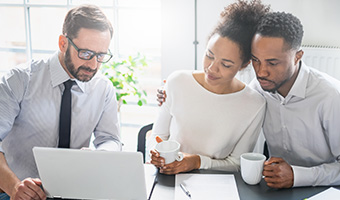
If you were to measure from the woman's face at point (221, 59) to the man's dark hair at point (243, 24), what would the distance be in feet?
0.08

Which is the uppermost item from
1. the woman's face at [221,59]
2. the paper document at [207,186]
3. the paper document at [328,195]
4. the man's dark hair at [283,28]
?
the man's dark hair at [283,28]

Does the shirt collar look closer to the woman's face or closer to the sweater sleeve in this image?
the sweater sleeve

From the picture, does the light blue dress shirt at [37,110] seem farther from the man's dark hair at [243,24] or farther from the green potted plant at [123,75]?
the green potted plant at [123,75]

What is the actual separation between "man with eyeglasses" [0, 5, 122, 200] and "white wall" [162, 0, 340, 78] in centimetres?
98

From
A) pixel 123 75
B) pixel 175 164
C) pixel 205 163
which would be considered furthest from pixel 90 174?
pixel 123 75

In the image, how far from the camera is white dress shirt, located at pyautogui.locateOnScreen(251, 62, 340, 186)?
148 centimetres

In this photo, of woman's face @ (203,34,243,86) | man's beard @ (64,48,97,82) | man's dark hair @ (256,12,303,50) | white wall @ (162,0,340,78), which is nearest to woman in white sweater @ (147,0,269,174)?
woman's face @ (203,34,243,86)

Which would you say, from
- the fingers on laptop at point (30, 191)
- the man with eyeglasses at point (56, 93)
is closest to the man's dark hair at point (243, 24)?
the man with eyeglasses at point (56, 93)

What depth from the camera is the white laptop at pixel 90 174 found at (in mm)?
1150

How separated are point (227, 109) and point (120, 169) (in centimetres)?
68

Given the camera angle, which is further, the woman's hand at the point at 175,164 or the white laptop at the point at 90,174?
the woman's hand at the point at 175,164

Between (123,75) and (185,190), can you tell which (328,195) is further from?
(123,75)

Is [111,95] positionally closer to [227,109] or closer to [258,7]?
[227,109]

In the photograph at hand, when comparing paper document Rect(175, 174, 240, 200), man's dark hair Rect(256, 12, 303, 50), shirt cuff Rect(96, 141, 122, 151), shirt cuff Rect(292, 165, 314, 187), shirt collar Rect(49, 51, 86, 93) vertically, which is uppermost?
man's dark hair Rect(256, 12, 303, 50)
